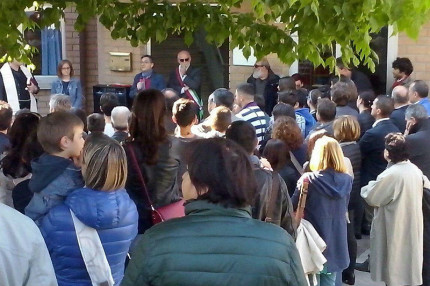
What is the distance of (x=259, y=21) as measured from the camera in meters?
5.59

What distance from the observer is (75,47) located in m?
12.6

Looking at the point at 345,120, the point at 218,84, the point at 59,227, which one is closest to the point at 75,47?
the point at 218,84

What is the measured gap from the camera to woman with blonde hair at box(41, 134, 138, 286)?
3.71 metres

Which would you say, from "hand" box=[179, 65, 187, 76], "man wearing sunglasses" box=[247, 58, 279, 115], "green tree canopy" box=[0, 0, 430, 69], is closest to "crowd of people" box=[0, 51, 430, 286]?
"green tree canopy" box=[0, 0, 430, 69]

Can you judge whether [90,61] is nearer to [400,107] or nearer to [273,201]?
[400,107]

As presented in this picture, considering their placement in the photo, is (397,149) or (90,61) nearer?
(397,149)

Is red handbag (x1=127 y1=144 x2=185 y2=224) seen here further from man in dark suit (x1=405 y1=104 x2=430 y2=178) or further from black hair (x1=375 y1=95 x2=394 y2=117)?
black hair (x1=375 y1=95 x2=394 y2=117)

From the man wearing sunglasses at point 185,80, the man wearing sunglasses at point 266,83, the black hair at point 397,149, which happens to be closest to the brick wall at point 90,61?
the man wearing sunglasses at point 185,80

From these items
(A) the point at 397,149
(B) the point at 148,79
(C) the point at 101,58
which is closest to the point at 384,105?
(A) the point at 397,149

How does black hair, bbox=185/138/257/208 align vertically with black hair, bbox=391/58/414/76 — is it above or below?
below

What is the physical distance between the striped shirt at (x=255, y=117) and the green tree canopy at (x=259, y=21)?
1.71 meters

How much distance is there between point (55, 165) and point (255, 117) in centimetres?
392

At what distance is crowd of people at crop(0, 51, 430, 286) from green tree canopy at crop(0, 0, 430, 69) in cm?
64

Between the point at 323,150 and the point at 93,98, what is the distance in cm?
731
